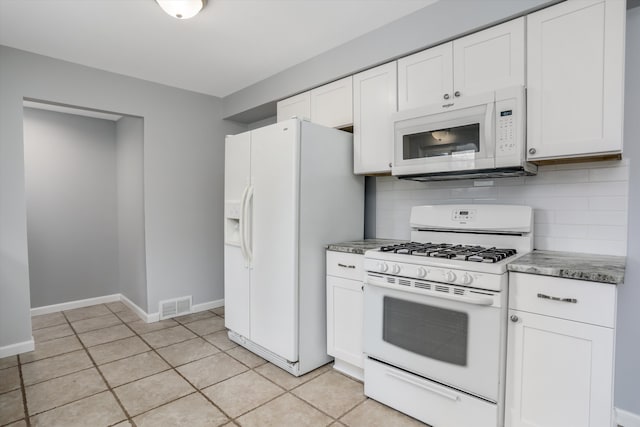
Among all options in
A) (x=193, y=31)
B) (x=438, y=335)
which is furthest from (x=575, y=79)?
(x=193, y=31)

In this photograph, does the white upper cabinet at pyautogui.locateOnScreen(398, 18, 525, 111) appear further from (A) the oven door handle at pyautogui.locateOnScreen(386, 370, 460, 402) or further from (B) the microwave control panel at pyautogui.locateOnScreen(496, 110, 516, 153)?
(A) the oven door handle at pyautogui.locateOnScreen(386, 370, 460, 402)

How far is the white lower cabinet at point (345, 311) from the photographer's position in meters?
2.36

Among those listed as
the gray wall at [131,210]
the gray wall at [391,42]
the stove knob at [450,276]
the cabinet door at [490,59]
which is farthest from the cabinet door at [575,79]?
the gray wall at [131,210]

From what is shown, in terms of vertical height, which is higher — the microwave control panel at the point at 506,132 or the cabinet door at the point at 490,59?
the cabinet door at the point at 490,59

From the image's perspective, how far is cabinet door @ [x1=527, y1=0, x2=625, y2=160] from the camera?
5.39ft

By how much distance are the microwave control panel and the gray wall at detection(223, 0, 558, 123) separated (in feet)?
1.83

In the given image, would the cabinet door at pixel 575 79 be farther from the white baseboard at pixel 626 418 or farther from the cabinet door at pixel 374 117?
the white baseboard at pixel 626 418

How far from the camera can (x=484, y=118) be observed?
1.97 m

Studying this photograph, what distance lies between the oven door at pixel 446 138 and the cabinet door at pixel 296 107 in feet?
3.35

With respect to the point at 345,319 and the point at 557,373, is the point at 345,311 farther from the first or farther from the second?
the point at 557,373

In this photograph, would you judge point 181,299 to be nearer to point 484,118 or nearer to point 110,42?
point 110,42

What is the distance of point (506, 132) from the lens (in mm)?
1904

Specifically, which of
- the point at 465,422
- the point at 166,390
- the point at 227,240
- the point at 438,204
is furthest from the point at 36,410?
the point at 438,204

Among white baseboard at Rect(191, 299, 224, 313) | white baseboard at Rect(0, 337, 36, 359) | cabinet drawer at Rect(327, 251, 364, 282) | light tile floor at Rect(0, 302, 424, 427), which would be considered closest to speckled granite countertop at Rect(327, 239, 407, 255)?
cabinet drawer at Rect(327, 251, 364, 282)
